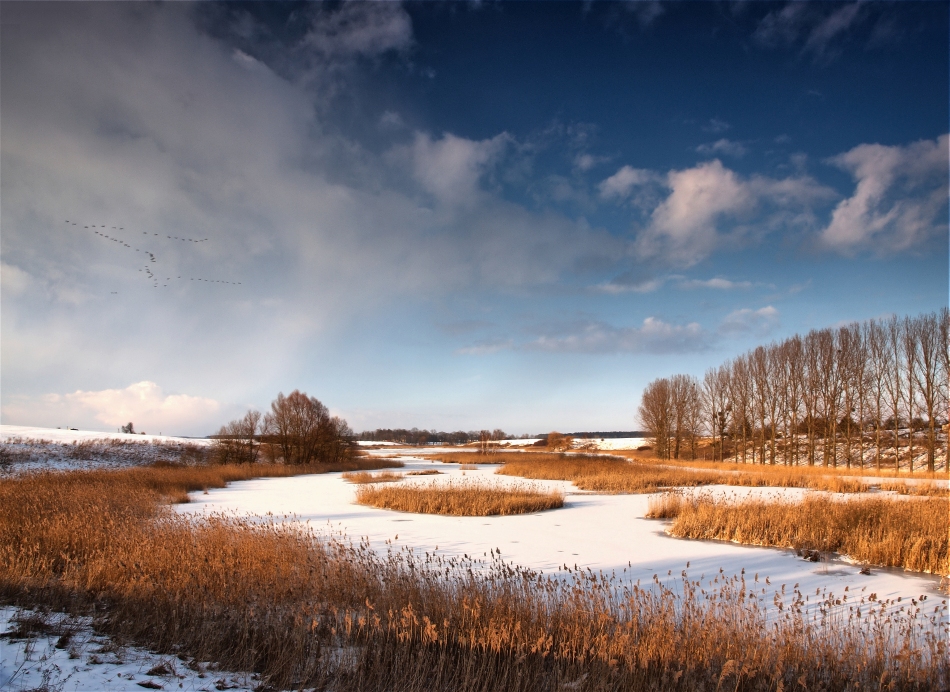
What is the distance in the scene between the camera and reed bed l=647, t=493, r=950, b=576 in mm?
8023

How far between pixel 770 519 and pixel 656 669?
8.04m

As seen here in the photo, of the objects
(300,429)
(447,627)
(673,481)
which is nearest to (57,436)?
(300,429)

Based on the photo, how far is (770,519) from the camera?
10.5 metres

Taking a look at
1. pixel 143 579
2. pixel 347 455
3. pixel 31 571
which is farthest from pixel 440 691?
pixel 347 455

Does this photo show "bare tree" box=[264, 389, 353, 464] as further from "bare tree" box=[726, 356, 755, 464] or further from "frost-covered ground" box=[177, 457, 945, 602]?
"bare tree" box=[726, 356, 755, 464]

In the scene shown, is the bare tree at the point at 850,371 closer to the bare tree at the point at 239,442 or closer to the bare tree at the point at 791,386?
the bare tree at the point at 791,386

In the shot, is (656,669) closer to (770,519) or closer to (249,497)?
(770,519)

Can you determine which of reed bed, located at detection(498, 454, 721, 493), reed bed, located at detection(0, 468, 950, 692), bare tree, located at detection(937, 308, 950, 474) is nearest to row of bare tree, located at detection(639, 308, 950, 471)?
bare tree, located at detection(937, 308, 950, 474)

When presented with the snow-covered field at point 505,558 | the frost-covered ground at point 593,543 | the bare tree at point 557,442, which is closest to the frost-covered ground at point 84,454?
the snow-covered field at point 505,558

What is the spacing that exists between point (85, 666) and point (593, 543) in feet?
26.3

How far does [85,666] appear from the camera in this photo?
3822 mm

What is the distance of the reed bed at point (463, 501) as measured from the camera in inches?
556

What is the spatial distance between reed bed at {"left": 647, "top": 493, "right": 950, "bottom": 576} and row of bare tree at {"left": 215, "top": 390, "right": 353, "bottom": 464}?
1236 inches

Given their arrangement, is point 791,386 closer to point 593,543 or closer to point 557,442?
point 593,543
